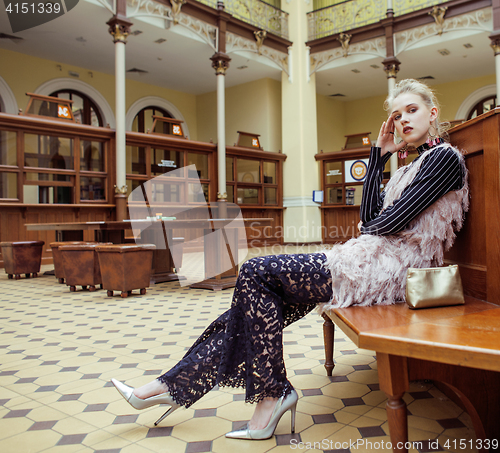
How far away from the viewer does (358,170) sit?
44.1 ft

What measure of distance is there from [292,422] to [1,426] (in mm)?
1288

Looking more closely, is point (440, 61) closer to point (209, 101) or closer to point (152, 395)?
point (209, 101)

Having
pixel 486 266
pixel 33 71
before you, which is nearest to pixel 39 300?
pixel 486 266

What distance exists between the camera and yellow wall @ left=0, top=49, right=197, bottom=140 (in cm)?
1123

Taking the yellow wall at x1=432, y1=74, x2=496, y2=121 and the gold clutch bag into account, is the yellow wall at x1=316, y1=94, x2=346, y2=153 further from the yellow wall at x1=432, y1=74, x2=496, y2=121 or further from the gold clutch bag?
the gold clutch bag

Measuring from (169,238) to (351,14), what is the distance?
9.47 m

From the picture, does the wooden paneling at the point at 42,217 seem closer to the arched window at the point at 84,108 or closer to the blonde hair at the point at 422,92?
the arched window at the point at 84,108

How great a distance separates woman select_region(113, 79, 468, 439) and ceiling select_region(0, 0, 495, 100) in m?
9.31

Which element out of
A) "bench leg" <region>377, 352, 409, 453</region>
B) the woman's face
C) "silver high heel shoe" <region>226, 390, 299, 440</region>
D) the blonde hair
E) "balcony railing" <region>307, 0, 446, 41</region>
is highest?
"balcony railing" <region>307, 0, 446, 41</region>

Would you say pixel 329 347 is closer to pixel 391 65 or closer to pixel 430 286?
pixel 430 286

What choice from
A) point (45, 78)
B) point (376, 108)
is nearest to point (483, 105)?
point (376, 108)

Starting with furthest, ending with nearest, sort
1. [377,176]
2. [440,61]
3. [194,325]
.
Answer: [440,61], [194,325], [377,176]

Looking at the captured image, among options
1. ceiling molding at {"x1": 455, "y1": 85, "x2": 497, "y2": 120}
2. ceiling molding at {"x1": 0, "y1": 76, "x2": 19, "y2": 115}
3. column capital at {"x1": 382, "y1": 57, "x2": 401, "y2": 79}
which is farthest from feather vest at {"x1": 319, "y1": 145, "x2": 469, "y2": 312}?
ceiling molding at {"x1": 455, "y1": 85, "x2": 497, "y2": 120}

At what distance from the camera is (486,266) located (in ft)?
5.92
